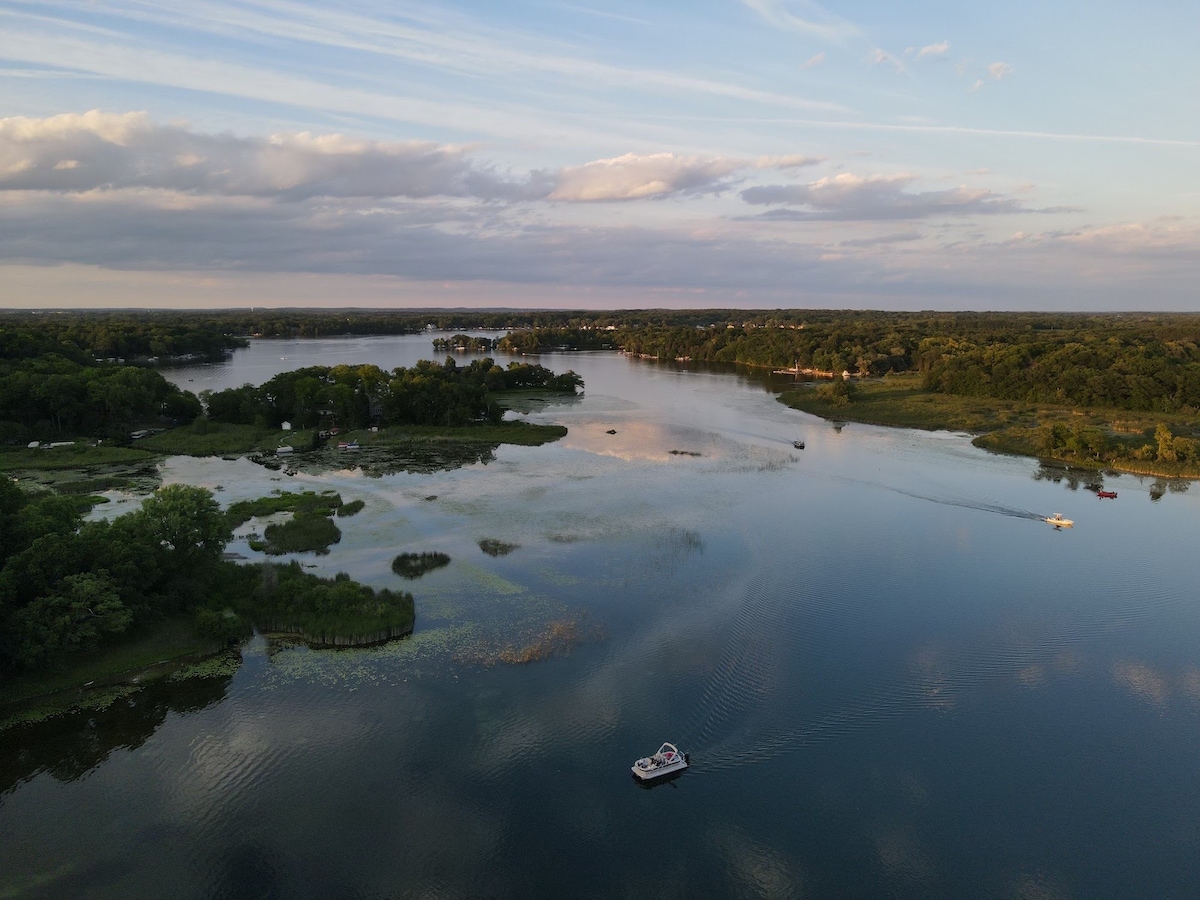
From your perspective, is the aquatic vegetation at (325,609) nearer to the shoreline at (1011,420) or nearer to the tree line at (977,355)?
the shoreline at (1011,420)

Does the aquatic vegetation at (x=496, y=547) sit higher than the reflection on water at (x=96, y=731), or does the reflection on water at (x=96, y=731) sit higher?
the aquatic vegetation at (x=496, y=547)

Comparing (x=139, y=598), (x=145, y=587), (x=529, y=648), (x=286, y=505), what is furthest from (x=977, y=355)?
(x=139, y=598)

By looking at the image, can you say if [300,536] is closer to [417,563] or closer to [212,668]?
[417,563]

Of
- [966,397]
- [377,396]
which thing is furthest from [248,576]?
[966,397]

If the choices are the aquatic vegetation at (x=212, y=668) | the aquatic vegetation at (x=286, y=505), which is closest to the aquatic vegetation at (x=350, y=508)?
the aquatic vegetation at (x=286, y=505)

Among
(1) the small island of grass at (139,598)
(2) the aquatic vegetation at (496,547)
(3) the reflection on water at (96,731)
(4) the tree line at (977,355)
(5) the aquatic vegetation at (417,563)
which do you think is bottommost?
(3) the reflection on water at (96,731)

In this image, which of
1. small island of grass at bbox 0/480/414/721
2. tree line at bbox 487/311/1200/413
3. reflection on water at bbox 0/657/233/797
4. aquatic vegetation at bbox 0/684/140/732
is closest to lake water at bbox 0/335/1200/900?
reflection on water at bbox 0/657/233/797

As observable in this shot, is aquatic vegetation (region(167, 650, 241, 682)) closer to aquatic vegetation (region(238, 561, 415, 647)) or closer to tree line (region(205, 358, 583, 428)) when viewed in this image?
aquatic vegetation (region(238, 561, 415, 647))
